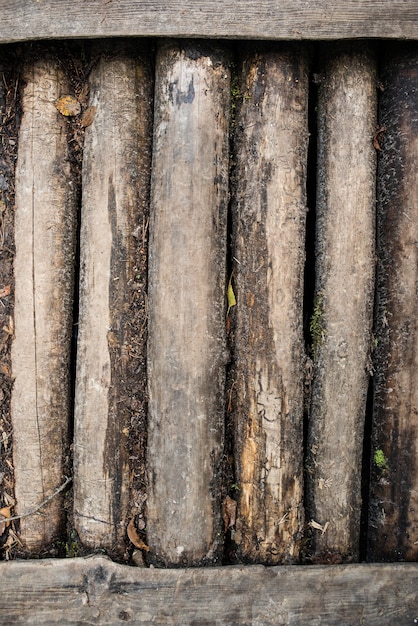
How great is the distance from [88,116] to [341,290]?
1.64 m

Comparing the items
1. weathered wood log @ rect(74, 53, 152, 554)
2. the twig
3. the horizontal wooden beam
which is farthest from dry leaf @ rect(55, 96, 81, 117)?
the horizontal wooden beam

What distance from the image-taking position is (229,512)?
2.98 meters

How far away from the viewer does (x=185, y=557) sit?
2887mm

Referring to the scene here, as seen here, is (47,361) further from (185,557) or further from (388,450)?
(388,450)

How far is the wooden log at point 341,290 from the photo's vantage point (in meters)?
2.94

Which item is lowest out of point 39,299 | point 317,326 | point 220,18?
point 317,326

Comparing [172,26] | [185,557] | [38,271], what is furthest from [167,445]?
[172,26]

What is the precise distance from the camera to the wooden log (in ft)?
9.65

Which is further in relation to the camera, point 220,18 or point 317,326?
point 317,326

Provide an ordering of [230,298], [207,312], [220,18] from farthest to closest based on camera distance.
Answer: [230,298], [207,312], [220,18]

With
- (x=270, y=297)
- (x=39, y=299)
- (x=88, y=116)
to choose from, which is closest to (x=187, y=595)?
(x=270, y=297)

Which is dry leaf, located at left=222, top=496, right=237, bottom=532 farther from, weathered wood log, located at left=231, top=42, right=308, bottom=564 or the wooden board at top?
the wooden board at top

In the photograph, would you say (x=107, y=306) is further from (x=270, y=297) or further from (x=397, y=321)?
(x=397, y=321)

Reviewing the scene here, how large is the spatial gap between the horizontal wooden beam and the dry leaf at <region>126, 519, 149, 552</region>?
144 mm
